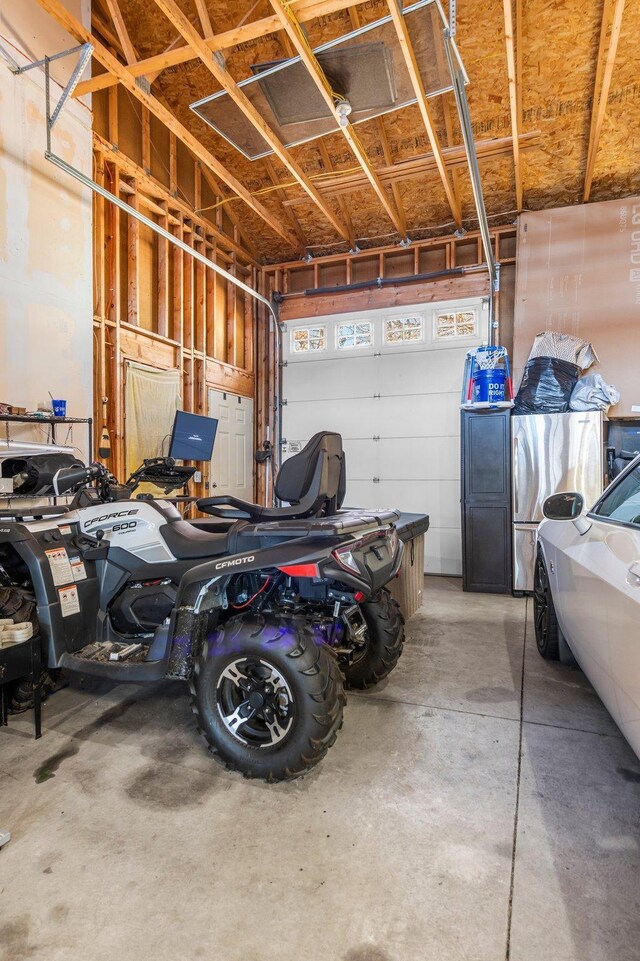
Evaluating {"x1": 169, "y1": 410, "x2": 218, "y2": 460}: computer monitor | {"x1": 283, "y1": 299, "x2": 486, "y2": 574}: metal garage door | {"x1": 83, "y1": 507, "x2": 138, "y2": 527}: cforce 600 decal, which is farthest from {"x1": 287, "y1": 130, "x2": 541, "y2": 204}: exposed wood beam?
{"x1": 83, "y1": 507, "x2": 138, "y2": 527}: cforce 600 decal

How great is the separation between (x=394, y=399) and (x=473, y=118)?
3.27 metres

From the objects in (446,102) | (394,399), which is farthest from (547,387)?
(446,102)

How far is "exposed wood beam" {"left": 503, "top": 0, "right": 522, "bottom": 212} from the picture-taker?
360 centimetres

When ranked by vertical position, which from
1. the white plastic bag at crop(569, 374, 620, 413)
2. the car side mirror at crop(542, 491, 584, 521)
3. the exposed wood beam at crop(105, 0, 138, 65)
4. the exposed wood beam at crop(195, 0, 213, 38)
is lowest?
the car side mirror at crop(542, 491, 584, 521)

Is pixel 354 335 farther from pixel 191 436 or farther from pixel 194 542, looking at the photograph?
pixel 194 542

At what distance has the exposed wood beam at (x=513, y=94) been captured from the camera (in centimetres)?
360

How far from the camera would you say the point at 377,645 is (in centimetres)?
279

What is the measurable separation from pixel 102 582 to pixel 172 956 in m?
1.71

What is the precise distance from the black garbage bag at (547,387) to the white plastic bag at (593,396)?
0.12m

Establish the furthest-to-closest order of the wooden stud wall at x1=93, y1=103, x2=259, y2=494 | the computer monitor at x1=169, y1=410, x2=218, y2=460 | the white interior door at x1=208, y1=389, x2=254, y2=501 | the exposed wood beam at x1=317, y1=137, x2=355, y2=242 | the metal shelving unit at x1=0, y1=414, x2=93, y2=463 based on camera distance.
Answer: the white interior door at x1=208, y1=389, x2=254, y2=501 < the exposed wood beam at x1=317, y1=137, x2=355, y2=242 < the computer monitor at x1=169, y1=410, x2=218, y2=460 < the wooden stud wall at x1=93, y1=103, x2=259, y2=494 < the metal shelving unit at x1=0, y1=414, x2=93, y2=463

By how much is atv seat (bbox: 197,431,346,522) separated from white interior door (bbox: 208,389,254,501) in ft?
14.3

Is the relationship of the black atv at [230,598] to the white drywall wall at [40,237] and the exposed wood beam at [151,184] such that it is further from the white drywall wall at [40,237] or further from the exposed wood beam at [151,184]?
the exposed wood beam at [151,184]

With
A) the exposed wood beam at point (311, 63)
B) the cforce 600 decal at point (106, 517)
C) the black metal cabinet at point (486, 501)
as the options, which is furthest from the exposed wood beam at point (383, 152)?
the cforce 600 decal at point (106, 517)

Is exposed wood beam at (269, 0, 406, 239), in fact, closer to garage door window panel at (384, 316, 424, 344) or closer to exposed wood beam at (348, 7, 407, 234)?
exposed wood beam at (348, 7, 407, 234)
